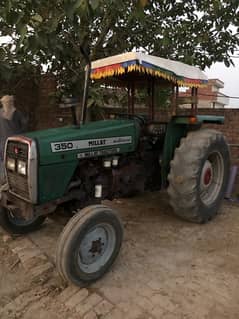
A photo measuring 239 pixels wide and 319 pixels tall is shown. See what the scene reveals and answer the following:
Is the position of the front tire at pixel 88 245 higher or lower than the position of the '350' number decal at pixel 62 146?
lower

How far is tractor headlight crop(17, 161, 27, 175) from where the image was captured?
2465mm

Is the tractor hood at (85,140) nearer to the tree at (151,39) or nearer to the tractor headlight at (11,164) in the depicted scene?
the tractor headlight at (11,164)

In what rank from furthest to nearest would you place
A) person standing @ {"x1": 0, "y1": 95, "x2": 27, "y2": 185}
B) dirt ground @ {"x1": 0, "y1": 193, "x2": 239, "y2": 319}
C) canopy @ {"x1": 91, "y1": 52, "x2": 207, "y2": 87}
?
person standing @ {"x1": 0, "y1": 95, "x2": 27, "y2": 185}
canopy @ {"x1": 91, "y1": 52, "x2": 207, "y2": 87}
dirt ground @ {"x1": 0, "y1": 193, "x2": 239, "y2": 319}

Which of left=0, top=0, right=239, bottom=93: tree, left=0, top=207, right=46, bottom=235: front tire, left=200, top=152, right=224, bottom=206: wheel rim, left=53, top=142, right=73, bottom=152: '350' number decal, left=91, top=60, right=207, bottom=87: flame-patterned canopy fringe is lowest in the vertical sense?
left=0, top=207, right=46, bottom=235: front tire

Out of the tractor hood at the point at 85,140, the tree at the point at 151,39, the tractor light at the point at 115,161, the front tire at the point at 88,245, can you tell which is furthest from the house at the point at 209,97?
the front tire at the point at 88,245

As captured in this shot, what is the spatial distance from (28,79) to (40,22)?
2.64 m

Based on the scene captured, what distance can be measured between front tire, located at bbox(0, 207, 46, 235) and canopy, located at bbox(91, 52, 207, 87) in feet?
5.39

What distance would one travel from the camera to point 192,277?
2451mm

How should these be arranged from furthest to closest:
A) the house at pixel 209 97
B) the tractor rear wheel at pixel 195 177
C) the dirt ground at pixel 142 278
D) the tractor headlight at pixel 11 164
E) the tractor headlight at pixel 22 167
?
the house at pixel 209 97 → the tractor rear wheel at pixel 195 177 → the tractor headlight at pixel 11 164 → the tractor headlight at pixel 22 167 → the dirt ground at pixel 142 278

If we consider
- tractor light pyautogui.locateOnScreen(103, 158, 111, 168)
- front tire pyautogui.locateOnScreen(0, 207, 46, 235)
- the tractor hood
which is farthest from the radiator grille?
tractor light pyautogui.locateOnScreen(103, 158, 111, 168)

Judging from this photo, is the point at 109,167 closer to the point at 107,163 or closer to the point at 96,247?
the point at 107,163

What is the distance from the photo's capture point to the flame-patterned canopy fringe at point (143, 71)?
278 centimetres

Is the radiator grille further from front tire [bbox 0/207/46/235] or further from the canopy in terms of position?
the canopy

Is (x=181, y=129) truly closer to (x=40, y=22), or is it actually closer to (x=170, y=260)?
(x=170, y=260)
